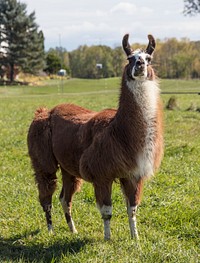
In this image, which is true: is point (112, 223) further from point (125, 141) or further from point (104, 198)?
point (125, 141)

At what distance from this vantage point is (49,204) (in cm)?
568

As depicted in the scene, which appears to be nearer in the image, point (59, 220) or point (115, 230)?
point (115, 230)

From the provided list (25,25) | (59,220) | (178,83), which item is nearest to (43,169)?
(59,220)

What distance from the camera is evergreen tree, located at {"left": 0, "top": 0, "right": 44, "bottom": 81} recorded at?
168 ft

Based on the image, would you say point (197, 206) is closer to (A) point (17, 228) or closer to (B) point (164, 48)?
(A) point (17, 228)

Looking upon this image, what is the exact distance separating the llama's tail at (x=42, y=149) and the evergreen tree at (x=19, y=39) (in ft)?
152

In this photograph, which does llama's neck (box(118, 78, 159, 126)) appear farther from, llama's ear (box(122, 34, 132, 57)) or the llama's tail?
the llama's tail

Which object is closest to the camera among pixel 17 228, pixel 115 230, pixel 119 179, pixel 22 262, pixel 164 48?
pixel 22 262

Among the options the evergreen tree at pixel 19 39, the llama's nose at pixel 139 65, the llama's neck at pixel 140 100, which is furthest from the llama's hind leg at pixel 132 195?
the evergreen tree at pixel 19 39

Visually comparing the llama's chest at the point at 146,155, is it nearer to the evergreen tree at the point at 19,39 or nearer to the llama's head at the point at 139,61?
the llama's head at the point at 139,61

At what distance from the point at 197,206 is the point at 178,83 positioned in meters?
44.4

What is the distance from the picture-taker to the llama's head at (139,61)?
432 cm

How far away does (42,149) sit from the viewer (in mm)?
5688

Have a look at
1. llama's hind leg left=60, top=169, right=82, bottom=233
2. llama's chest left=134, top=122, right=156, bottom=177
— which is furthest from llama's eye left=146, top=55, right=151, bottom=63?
llama's hind leg left=60, top=169, right=82, bottom=233
